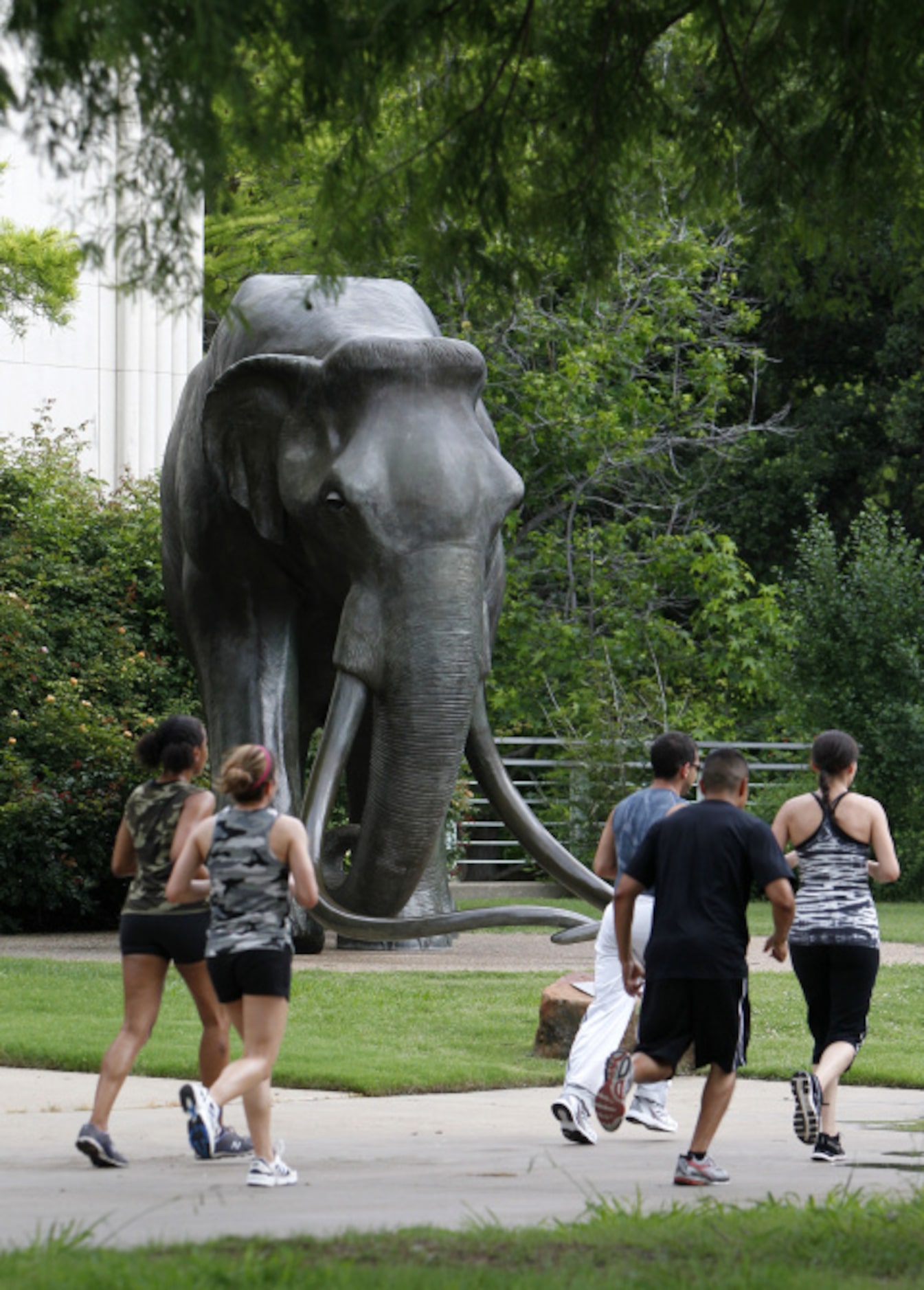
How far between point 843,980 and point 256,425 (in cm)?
654

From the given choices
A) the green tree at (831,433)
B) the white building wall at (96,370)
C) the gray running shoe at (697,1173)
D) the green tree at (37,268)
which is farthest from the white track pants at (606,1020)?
the green tree at (831,433)

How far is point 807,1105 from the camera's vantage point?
316 inches

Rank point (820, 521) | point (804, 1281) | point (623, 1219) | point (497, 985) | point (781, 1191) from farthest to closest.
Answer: point (820, 521), point (497, 985), point (781, 1191), point (623, 1219), point (804, 1281)

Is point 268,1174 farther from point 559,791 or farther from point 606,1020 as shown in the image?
point 559,791

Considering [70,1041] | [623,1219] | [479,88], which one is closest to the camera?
[623,1219]

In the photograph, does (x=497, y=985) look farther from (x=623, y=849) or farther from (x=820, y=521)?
(x=820, y=521)

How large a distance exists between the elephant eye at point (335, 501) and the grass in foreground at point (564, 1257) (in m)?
6.95

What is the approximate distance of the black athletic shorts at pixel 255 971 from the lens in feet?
24.7

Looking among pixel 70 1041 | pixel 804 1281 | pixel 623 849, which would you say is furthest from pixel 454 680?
pixel 804 1281

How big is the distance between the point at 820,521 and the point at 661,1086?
19069mm

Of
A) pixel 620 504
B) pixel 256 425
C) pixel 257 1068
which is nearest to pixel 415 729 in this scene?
pixel 256 425

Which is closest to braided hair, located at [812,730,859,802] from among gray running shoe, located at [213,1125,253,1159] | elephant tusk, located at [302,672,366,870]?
gray running shoe, located at [213,1125,253,1159]

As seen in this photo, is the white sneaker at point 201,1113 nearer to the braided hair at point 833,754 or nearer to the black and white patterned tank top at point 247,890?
the black and white patterned tank top at point 247,890

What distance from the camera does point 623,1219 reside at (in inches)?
257
